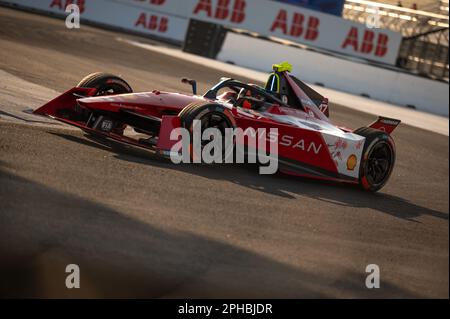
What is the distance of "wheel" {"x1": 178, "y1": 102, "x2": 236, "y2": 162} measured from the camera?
9.33m

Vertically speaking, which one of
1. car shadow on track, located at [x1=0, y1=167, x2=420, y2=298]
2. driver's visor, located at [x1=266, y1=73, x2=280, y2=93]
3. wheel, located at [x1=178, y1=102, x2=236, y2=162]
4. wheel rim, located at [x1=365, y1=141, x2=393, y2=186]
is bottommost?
car shadow on track, located at [x1=0, y1=167, x2=420, y2=298]

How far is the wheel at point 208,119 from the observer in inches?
367

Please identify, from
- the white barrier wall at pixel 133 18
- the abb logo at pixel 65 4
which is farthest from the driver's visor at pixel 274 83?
the abb logo at pixel 65 4

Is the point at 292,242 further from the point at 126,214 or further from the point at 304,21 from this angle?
the point at 304,21

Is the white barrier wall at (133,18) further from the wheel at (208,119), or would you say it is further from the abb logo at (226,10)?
the wheel at (208,119)

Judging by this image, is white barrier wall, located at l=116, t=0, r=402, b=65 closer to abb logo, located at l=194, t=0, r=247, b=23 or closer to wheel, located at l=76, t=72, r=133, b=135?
abb logo, located at l=194, t=0, r=247, b=23

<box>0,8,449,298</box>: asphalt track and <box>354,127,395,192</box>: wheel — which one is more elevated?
<box>354,127,395,192</box>: wheel

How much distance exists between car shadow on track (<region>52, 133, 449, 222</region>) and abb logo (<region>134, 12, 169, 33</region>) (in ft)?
77.0

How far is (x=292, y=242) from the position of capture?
7047 mm

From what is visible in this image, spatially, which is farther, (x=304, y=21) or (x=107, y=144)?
(x=304, y=21)

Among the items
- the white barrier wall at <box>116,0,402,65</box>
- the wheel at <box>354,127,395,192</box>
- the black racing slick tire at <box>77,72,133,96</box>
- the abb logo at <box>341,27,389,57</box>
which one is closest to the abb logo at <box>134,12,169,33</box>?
the white barrier wall at <box>116,0,402,65</box>

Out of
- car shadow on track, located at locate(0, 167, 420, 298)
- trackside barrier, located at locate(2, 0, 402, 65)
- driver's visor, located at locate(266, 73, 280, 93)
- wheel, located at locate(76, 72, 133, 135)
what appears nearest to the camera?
car shadow on track, located at locate(0, 167, 420, 298)
